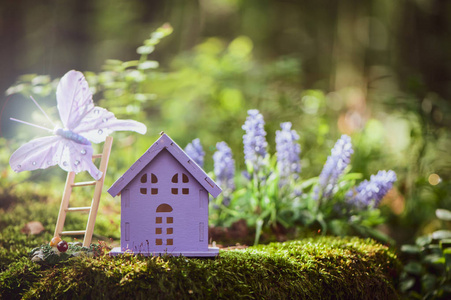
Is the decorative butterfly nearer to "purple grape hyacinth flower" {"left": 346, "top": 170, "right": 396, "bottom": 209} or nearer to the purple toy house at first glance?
the purple toy house

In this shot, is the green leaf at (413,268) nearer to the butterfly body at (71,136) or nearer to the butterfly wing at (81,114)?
the butterfly wing at (81,114)

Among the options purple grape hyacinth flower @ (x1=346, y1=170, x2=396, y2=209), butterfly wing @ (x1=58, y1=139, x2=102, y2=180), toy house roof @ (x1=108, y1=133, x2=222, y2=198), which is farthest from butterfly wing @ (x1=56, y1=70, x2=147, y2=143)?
purple grape hyacinth flower @ (x1=346, y1=170, x2=396, y2=209)

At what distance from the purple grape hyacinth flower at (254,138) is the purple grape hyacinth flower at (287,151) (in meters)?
0.14

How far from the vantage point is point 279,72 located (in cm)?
597

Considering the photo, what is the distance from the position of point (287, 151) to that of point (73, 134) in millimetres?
1573

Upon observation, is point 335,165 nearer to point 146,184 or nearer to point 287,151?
point 287,151

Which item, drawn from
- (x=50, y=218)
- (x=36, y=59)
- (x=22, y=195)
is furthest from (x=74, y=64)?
(x=50, y=218)

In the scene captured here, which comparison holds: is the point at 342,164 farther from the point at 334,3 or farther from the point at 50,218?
the point at 334,3

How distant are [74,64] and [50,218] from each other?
528 cm

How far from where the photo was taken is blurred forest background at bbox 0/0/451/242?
433 cm

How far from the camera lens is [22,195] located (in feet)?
11.5

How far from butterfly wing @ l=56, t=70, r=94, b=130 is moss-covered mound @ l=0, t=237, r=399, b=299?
2.61ft

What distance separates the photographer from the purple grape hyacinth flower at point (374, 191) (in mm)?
2715

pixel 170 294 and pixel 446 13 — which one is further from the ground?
pixel 446 13
